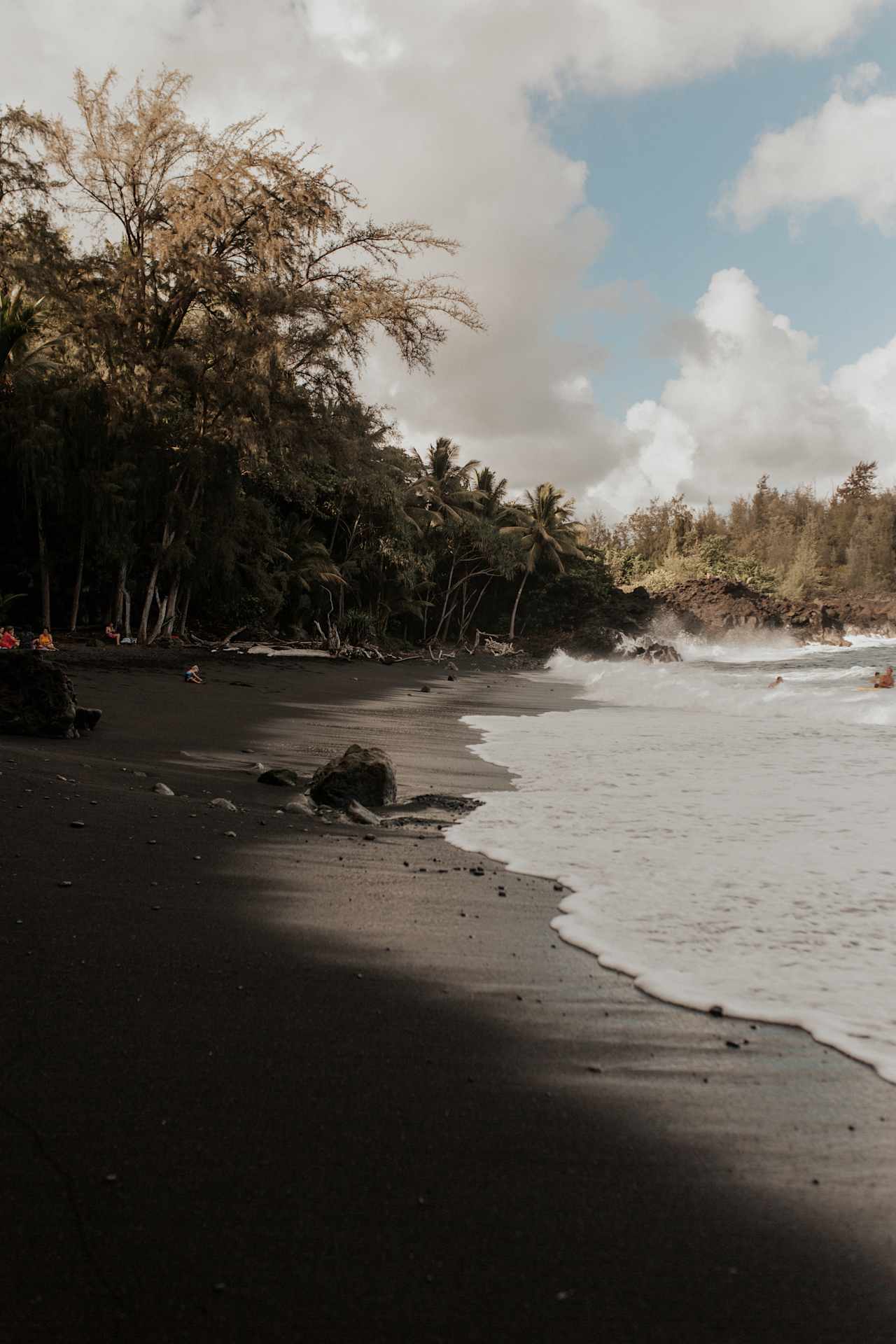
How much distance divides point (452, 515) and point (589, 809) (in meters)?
Result: 28.0

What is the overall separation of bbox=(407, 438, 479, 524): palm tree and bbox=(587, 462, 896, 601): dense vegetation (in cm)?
1470

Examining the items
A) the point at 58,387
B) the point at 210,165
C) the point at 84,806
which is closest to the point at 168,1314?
the point at 84,806

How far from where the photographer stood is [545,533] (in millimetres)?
38812

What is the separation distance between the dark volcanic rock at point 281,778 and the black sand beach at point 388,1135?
85.6 inches

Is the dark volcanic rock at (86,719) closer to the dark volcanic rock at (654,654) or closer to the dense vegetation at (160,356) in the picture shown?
the dense vegetation at (160,356)

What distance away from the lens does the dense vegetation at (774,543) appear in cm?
5884

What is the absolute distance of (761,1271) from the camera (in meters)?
1.43

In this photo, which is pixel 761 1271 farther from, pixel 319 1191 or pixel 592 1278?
pixel 319 1191

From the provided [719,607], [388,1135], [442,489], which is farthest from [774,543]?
[388,1135]

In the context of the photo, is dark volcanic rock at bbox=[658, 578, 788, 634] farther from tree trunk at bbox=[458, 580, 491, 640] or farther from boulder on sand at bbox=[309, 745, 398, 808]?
boulder on sand at bbox=[309, 745, 398, 808]

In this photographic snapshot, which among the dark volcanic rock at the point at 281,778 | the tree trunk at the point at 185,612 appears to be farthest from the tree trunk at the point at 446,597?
the dark volcanic rock at the point at 281,778

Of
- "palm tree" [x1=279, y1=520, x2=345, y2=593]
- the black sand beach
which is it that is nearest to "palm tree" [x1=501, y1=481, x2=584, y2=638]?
"palm tree" [x1=279, y1=520, x2=345, y2=593]

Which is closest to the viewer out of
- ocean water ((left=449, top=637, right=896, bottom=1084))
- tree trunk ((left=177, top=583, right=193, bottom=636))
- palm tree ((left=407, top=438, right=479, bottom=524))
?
ocean water ((left=449, top=637, right=896, bottom=1084))

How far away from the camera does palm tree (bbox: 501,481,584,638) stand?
3866 cm
